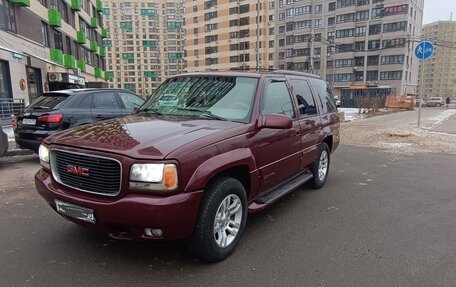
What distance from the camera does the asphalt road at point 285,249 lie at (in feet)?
9.77

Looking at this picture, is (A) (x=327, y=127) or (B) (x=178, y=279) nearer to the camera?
(B) (x=178, y=279)

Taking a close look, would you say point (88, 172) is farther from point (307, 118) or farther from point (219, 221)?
point (307, 118)

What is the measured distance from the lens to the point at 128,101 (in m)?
8.73

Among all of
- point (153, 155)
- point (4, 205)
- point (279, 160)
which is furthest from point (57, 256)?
point (279, 160)

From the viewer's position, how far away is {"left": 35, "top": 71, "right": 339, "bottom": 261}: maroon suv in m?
2.76

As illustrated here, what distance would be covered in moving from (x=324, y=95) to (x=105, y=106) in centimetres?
500

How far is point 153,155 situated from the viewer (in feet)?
9.02

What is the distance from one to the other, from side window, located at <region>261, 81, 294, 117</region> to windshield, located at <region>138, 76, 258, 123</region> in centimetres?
20

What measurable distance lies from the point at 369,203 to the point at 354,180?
1.37 metres

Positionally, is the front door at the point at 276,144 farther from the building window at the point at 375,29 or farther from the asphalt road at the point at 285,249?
the building window at the point at 375,29

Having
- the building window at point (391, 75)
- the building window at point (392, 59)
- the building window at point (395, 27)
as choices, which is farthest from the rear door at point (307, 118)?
the building window at point (395, 27)

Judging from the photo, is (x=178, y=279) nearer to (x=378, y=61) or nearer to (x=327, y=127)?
(x=327, y=127)

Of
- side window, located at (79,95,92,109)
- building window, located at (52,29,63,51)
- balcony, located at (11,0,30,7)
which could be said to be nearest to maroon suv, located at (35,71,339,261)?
side window, located at (79,95,92,109)

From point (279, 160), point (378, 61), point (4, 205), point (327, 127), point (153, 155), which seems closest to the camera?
point (153, 155)
